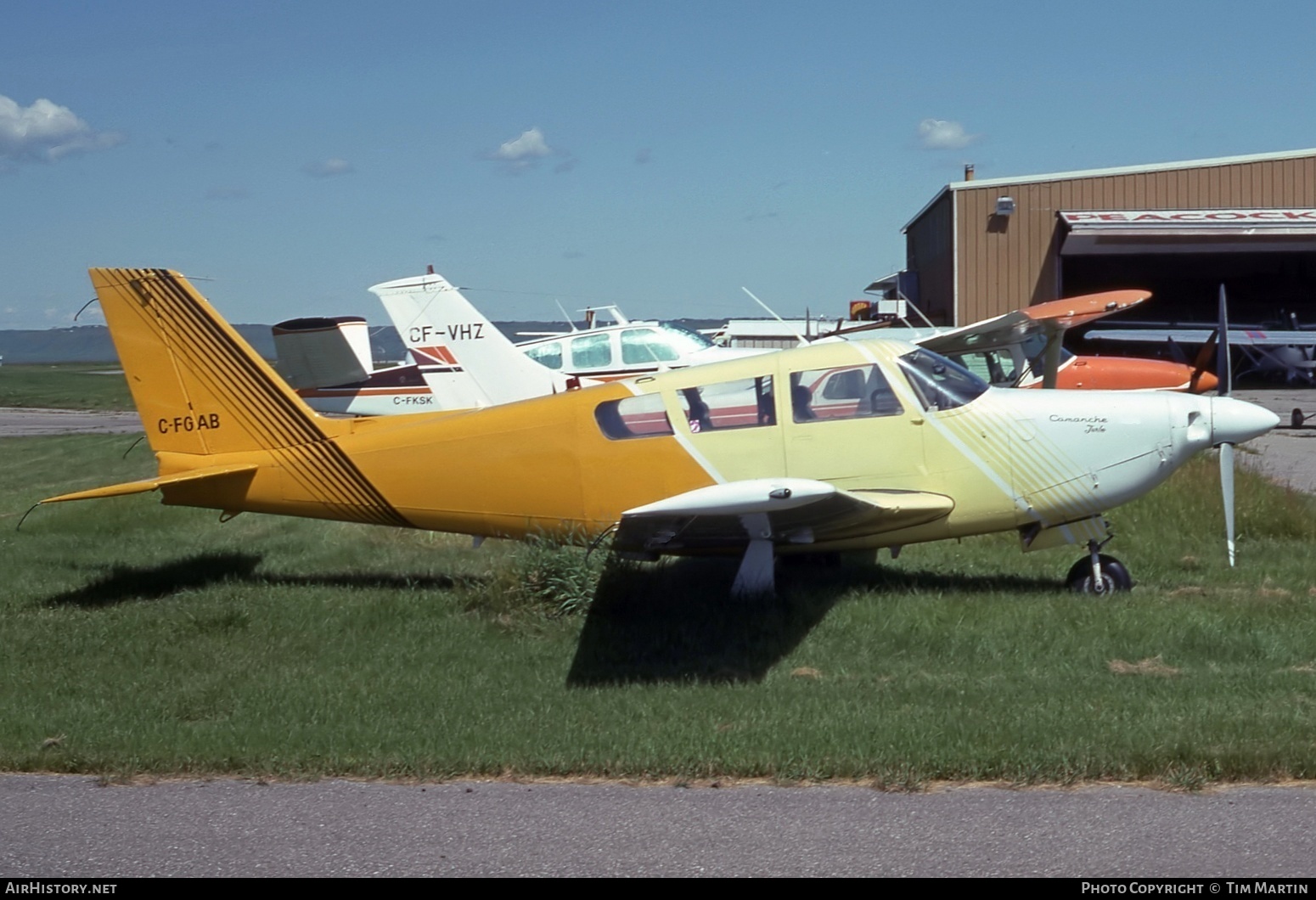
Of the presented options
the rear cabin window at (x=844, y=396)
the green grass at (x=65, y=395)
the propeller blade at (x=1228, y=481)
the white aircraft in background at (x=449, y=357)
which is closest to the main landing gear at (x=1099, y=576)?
the propeller blade at (x=1228, y=481)

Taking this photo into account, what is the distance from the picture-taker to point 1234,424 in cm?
A: 780

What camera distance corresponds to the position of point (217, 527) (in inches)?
480

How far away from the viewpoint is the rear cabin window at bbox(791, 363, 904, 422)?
25.9ft

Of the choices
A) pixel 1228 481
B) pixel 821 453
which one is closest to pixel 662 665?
pixel 821 453

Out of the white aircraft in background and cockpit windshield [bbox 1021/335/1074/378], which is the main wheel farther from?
cockpit windshield [bbox 1021/335/1074/378]

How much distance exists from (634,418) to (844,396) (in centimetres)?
139

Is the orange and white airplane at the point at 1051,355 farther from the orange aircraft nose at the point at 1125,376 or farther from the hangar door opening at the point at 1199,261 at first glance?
the hangar door opening at the point at 1199,261

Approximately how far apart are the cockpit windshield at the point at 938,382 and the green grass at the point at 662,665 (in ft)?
4.30

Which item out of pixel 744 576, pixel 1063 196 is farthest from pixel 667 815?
pixel 1063 196

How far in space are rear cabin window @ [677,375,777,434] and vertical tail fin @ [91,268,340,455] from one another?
276cm

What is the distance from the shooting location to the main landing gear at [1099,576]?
8.21m

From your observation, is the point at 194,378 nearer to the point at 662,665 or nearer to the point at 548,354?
the point at 662,665

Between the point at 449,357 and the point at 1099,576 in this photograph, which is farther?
the point at 449,357

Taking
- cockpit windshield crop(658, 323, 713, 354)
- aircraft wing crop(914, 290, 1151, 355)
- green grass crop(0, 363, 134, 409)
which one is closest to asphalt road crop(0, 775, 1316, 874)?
aircraft wing crop(914, 290, 1151, 355)
